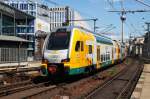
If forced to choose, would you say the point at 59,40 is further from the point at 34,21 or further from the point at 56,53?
the point at 34,21

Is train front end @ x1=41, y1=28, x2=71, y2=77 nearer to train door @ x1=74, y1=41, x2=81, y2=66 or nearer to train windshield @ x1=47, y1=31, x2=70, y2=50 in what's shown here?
train windshield @ x1=47, y1=31, x2=70, y2=50

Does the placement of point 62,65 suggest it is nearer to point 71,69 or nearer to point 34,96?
point 71,69

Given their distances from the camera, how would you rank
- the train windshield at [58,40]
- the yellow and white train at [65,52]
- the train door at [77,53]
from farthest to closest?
the train door at [77,53] → the train windshield at [58,40] → the yellow and white train at [65,52]

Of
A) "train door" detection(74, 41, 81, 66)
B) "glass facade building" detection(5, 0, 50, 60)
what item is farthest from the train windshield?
"glass facade building" detection(5, 0, 50, 60)

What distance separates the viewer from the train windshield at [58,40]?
66.0ft

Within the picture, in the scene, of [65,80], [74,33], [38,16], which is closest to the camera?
[74,33]

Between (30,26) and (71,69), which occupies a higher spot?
(30,26)

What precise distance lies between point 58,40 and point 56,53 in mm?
862

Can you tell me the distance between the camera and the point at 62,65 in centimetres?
1966

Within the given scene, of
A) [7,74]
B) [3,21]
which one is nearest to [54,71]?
[7,74]

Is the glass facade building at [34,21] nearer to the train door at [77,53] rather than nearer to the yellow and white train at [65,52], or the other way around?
the yellow and white train at [65,52]

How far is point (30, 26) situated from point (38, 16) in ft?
40.0

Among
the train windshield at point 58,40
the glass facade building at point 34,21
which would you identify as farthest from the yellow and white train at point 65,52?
the glass facade building at point 34,21

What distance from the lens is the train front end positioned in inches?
778
